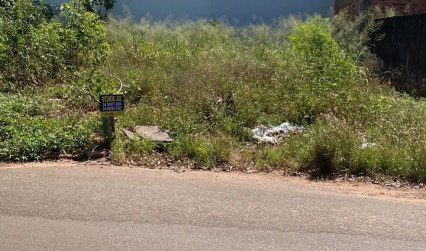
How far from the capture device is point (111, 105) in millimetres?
7418

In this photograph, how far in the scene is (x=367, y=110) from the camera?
29.6 ft

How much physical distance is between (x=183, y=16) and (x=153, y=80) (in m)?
11.9

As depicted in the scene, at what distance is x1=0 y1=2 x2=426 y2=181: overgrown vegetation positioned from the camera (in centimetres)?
712

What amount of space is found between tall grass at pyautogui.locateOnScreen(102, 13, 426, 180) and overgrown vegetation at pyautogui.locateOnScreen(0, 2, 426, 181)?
0.8 inches

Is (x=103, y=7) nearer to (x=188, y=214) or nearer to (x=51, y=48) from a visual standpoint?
(x=51, y=48)

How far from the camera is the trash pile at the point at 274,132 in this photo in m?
8.21

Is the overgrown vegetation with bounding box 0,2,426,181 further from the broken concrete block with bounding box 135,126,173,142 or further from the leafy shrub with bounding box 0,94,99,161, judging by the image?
the broken concrete block with bounding box 135,126,173,142

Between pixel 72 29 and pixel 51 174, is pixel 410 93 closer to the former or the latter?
pixel 72 29

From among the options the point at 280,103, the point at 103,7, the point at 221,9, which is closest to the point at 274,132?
the point at 280,103

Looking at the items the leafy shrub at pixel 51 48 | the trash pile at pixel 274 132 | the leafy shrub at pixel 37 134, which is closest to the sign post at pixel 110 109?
the leafy shrub at pixel 37 134

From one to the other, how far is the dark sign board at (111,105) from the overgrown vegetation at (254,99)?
0.47 metres

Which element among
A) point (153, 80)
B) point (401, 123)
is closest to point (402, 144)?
point (401, 123)

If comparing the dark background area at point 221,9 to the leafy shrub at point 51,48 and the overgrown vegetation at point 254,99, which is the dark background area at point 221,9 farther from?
the leafy shrub at point 51,48

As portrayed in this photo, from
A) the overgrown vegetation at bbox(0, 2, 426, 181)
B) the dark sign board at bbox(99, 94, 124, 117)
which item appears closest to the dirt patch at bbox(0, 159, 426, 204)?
the overgrown vegetation at bbox(0, 2, 426, 181)
